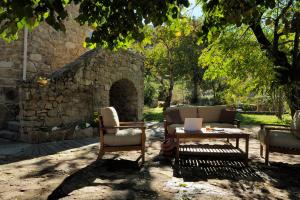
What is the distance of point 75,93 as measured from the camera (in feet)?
28.2

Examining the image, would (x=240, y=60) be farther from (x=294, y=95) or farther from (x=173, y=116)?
(x=173, y=116)

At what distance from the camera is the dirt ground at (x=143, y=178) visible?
362cm

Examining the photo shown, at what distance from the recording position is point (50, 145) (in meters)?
7.00

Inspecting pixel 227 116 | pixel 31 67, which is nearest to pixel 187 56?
pixel 31 67

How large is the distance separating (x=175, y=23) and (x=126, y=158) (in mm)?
2802

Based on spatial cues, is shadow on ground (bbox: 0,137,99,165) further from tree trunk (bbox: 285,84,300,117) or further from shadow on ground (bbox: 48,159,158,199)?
tree trunk (bbox: 285,84,300,117)

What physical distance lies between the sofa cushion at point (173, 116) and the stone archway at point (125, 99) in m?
3.81

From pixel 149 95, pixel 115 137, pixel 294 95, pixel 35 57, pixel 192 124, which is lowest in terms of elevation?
pixel 115 137

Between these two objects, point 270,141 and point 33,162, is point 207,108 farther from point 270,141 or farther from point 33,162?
point 33,162

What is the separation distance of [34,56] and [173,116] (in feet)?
18.8

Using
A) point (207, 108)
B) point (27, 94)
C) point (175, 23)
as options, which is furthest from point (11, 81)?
point (175, 23)

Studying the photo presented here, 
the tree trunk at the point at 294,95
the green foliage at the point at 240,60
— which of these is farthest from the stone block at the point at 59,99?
the tree trunk at the point at 294,95

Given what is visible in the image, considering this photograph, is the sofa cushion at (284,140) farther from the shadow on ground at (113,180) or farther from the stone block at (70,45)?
the stone block at (70,45)

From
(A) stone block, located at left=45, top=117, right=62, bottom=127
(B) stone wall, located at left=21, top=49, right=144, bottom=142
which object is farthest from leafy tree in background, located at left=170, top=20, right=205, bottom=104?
(A) stone block, located at left=45, top=117, right=62, bottom=127
